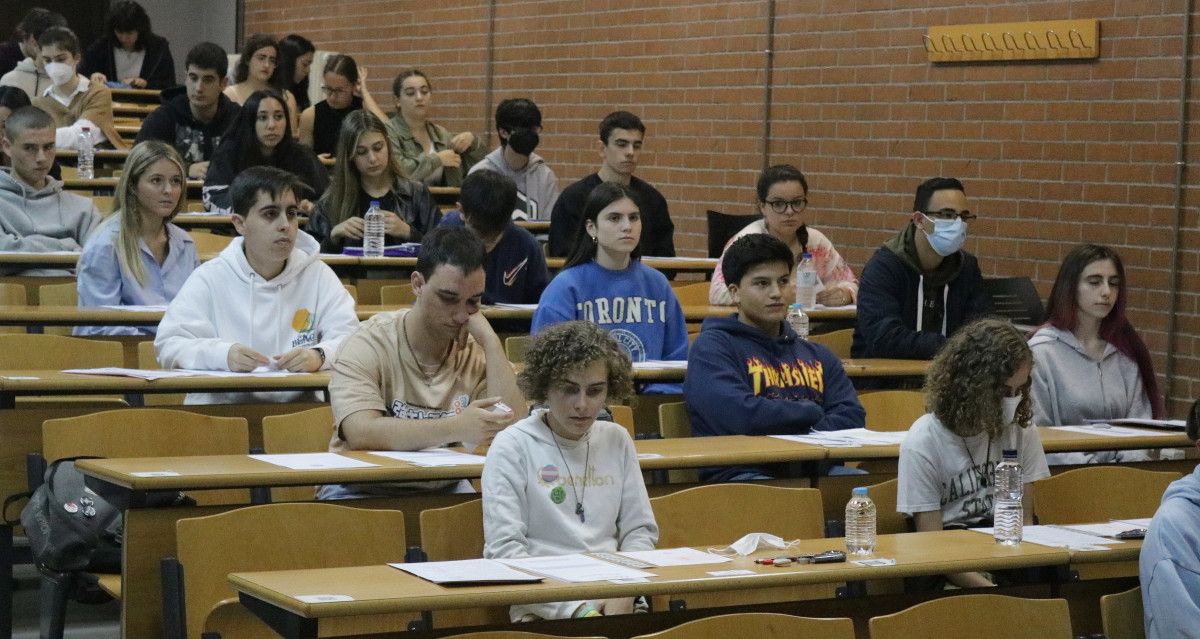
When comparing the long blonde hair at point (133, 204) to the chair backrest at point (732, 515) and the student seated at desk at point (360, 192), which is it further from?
the chair backrest at point (732, 515)

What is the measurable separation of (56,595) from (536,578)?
1782 mm

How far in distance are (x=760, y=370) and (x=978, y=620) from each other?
6.53ft

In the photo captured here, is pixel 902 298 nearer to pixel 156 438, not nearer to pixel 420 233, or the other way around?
pixel 420 233

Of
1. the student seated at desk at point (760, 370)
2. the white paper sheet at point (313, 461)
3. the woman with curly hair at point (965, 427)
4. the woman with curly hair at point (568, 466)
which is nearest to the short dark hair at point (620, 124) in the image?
the student seated at desk at point (760, 370)

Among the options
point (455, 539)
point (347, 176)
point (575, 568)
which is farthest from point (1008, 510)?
point (347, 176)

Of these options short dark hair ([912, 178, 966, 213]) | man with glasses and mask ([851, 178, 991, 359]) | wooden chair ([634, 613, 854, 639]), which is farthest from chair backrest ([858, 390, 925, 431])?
wooden chair ([634, 613, 854, 639])

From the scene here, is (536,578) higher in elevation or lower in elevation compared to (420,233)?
lower

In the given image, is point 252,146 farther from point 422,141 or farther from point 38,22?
point 38,22

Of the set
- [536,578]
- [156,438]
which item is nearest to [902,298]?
[156,438]

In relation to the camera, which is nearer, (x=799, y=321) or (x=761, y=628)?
(x=761, y=628)

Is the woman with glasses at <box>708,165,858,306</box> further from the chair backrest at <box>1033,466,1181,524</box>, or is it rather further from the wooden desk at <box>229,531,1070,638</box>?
the wooden desk at <box>229,531,1070,638</box>

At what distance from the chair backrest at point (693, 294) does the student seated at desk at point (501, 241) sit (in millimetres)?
854

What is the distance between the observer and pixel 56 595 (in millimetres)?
A: 4488

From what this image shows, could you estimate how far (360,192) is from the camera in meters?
8.16
